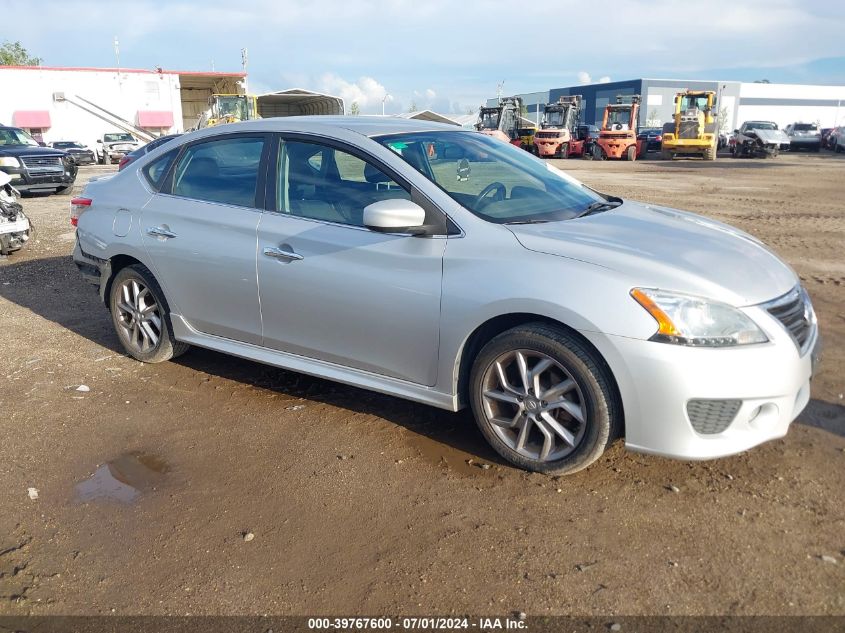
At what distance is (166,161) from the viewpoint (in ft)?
16.5

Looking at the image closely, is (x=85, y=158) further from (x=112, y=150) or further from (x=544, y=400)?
(x=544, y=400)

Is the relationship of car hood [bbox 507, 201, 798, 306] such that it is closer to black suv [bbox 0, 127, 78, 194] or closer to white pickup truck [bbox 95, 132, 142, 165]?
black suv [bbox 0, 127, 78, 194]

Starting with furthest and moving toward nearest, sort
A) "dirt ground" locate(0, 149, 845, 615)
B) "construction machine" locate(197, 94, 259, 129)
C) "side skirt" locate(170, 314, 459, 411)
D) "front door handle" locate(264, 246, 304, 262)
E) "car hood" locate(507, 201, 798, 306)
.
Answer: "construction machine" locate(197, 94, 259, 129), "front door handle" locate(264, 246, 304, 262), "side skirt" locate(170, 314, 459, 411), "car hood" locate(507, 201, 798, 306), "dirt ground" locate(0, 149, 845, 615)

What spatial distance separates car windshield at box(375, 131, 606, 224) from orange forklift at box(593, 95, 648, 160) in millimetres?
33400

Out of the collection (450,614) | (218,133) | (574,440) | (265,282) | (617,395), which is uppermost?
(218,133)

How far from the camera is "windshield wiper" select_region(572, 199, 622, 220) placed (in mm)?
4126

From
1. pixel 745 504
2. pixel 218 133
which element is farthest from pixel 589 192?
pixel 218 133

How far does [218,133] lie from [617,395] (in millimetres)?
3137

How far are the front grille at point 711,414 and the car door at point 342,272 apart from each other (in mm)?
1286

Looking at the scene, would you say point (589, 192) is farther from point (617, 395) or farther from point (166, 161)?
point (166, 161)

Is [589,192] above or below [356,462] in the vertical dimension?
above

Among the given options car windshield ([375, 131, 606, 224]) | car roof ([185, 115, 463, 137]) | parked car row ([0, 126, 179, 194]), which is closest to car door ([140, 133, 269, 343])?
car roof ([185, 115, 463, 137])

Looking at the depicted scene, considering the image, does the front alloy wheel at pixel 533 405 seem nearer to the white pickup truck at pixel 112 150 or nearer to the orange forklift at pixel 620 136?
the orange forklift at pixel 620 136

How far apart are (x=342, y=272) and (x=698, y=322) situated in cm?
187
